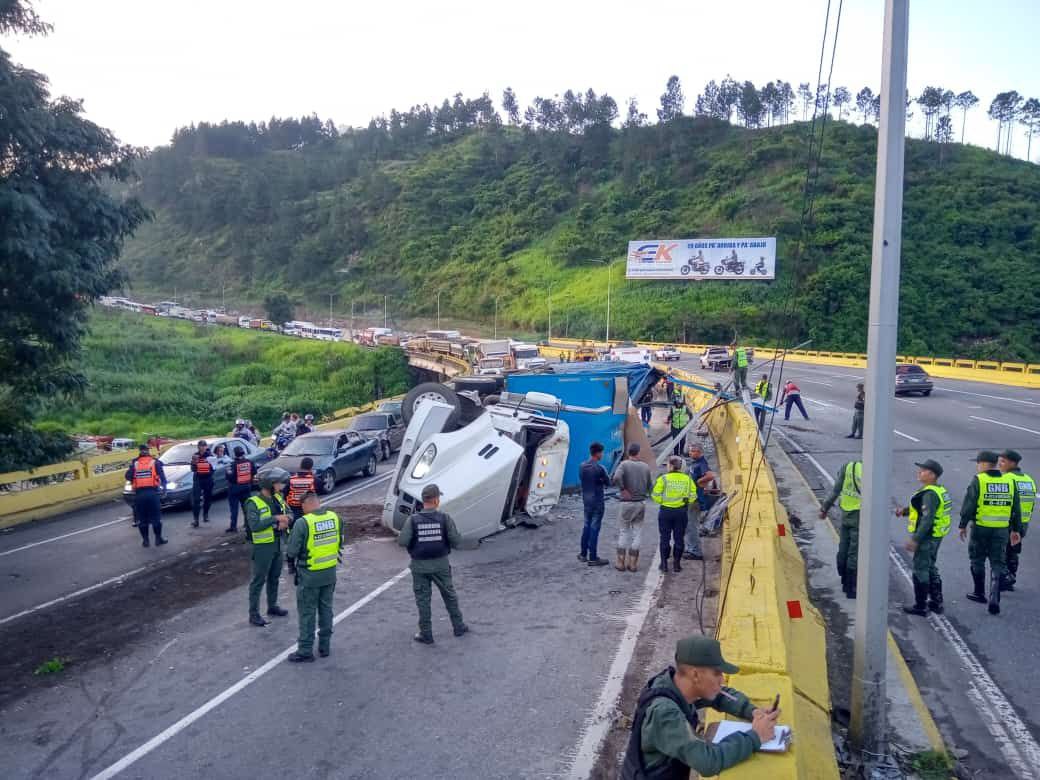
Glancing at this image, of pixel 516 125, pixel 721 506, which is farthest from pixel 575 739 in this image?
pixel 516 125

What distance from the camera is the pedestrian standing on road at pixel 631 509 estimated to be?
10492 mm

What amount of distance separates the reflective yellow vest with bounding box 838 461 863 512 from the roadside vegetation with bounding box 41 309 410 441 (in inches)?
1389

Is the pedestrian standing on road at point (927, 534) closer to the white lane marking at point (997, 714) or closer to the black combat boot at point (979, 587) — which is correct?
the white lane marking at point (997, 714)

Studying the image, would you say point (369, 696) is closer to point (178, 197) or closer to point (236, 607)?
point (236, 607)

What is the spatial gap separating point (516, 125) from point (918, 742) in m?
178

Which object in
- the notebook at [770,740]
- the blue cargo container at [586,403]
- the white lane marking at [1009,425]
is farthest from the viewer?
the white lane marking at [1009,425]

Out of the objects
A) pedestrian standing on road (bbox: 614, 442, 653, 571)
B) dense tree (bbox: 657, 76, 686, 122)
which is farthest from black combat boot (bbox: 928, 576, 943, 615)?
dense tree (bbox: 657, 76, 686, 122)

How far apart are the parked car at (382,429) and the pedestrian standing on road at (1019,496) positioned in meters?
16.2

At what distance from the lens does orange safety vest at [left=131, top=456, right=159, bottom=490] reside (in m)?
13.1

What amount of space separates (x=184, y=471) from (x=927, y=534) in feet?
45.7

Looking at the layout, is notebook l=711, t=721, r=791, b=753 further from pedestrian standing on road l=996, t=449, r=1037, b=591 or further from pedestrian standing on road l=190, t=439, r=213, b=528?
pedestrian standing on road l=190, t=439, r=213, b=528

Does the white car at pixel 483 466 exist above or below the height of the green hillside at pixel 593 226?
below

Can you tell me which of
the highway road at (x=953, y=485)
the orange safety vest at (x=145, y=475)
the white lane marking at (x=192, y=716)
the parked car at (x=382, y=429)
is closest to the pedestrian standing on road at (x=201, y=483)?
the orange safety vest at (x=145, y=475)

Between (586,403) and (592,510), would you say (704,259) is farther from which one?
(592,510)
